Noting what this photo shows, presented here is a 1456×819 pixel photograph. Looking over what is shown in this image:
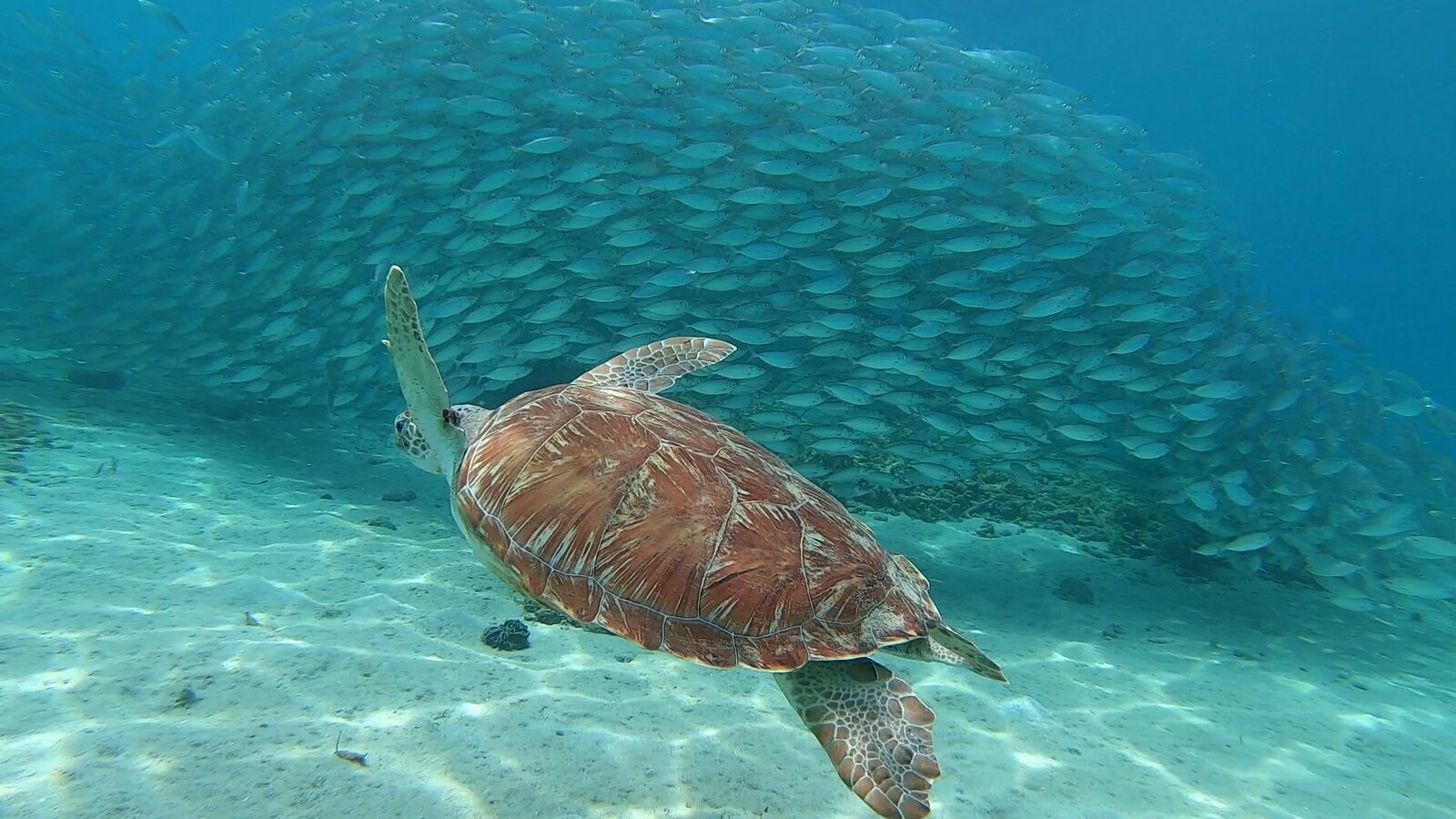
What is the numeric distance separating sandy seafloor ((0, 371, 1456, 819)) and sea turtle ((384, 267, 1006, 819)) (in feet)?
2.98

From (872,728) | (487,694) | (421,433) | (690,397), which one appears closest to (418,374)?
(421,433)

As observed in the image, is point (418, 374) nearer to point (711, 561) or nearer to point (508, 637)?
point (711, 561)

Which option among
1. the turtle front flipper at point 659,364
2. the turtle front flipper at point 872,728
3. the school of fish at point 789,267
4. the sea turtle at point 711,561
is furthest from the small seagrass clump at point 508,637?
the school of fish at point 789,267

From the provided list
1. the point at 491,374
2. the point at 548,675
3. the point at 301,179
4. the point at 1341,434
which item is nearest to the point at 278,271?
the point at 301,179

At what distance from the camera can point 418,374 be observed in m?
2.99

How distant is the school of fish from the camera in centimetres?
752

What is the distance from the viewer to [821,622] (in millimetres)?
2293

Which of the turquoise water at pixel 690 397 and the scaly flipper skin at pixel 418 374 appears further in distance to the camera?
the turquoise water at pixel 690 397

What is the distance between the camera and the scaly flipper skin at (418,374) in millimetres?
2807

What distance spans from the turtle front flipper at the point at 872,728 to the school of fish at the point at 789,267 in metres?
4.65

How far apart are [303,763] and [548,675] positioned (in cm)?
129

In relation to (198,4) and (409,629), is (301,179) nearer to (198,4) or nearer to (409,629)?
(409,629)

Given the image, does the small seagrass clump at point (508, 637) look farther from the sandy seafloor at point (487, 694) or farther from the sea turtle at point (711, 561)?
the sea turtle at point (711, 561)

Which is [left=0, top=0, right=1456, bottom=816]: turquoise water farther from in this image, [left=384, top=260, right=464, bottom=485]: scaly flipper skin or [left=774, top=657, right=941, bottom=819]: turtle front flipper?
[left=384, top=260, right=464, bottom=485]: scaly flipper skin
